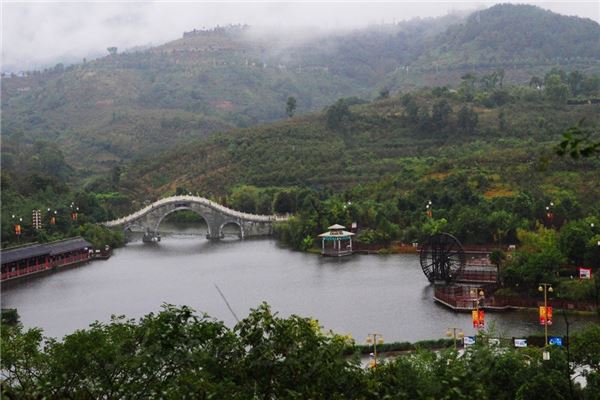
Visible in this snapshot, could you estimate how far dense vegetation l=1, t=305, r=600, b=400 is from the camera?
688 inches

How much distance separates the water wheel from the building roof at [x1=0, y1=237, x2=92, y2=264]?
22531 millimetres

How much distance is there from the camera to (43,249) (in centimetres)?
5584

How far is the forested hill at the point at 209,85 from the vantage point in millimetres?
136750

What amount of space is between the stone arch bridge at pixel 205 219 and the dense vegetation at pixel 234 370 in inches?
1961

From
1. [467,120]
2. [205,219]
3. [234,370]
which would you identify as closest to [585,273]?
[234,370]

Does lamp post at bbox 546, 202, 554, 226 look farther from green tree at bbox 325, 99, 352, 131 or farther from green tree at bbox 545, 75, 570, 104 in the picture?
green tree at bbox 325, 99, 352, 131

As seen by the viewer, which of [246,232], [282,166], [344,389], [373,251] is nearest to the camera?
[344,389]

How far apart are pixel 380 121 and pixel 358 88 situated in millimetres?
99694

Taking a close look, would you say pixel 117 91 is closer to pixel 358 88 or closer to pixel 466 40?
pixel 358 88

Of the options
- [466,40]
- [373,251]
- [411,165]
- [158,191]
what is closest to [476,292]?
[373,251]

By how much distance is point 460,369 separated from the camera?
19.5m

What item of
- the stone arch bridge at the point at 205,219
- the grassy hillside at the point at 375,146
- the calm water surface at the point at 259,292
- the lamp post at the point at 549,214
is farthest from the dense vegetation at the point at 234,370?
the stone arch bridge at the point at 205,219

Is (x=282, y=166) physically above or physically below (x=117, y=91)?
below

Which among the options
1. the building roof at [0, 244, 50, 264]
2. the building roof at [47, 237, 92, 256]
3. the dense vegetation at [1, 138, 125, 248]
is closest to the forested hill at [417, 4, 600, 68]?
the dense vegetation at [1, 138, 125, 248]
